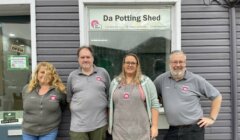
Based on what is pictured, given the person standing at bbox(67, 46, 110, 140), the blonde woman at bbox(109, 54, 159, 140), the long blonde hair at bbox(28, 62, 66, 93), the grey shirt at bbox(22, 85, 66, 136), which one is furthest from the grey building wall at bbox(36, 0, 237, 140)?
the blonde woman at bbox(109, 54, 159, 140)

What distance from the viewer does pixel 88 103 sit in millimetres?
3730

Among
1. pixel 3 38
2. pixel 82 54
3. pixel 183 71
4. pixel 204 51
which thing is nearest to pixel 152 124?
pixel 183 71

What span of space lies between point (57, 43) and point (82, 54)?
760 millimetres

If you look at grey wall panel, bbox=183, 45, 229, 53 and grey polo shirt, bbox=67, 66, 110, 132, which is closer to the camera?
grey polo shirt, bbox=67, 66, 110, 132

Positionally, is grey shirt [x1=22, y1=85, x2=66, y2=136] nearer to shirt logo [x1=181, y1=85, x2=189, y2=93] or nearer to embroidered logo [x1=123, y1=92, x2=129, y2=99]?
embroidered logo [x1=123, y1=92, x2=129, y2=99]

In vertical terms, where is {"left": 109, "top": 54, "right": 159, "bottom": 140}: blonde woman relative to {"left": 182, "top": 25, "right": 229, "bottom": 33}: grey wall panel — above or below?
below

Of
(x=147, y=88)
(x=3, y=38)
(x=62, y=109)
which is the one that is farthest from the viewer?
(x=3, y=38)

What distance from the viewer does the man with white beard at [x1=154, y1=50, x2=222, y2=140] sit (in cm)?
375

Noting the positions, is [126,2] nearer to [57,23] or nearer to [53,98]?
[57,23]

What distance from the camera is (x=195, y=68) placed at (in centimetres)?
448

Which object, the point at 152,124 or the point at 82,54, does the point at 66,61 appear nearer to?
the point at 82,54

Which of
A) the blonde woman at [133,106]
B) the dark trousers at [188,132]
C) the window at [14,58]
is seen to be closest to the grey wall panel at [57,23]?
the window at [14,58]

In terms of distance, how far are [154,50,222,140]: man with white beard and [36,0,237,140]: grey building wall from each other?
65cm

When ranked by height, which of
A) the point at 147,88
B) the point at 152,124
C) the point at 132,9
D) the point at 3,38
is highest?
the point at 132,9
